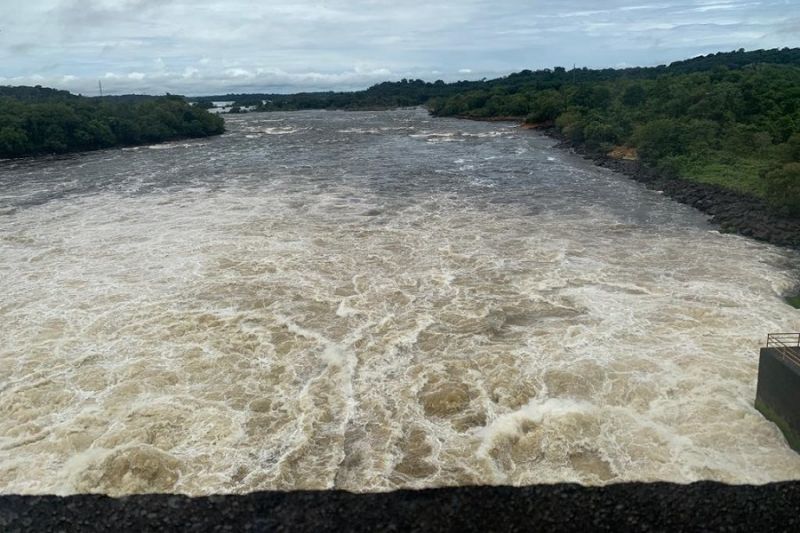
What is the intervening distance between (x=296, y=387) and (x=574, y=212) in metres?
16.8

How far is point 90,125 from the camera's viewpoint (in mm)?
53156

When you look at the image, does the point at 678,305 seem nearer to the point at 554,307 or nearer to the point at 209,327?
the point at 554,307

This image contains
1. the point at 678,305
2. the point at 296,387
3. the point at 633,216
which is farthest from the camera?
the point at 633,216

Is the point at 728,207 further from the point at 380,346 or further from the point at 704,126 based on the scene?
the point at 380,346

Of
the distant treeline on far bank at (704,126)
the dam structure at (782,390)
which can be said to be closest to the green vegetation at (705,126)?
the distant treeline on far bank at (704,126)

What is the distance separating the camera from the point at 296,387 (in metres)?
11.2

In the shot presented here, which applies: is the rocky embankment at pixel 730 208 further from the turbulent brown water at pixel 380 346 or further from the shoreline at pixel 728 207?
the turbulent brown water at pixel 380 346

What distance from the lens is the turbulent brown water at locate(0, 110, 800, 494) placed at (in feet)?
29.8

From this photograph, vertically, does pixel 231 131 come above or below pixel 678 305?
above

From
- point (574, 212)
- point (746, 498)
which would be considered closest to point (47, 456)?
point (746, 498)

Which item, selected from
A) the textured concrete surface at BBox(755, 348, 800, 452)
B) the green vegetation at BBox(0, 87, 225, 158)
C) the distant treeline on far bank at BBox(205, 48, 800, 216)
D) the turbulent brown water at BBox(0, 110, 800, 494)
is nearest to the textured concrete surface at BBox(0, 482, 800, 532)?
the turbulent brown water at BBox(0, 110, 800, 494)

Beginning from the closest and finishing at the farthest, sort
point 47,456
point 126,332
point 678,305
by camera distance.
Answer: point 47,456 → point 126,332 → point 678,305

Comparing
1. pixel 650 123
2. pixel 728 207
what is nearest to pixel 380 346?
pixel 728 207

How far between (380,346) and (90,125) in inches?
1997
